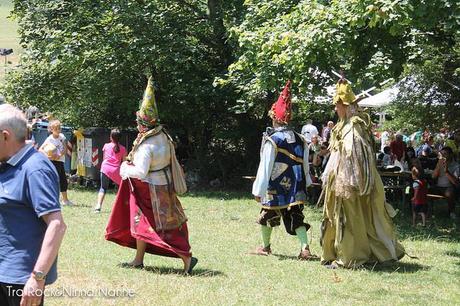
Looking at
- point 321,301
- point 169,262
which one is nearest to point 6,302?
point 321,301

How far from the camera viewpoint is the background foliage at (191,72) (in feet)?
48.7

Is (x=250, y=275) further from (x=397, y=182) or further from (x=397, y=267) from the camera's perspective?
(x=397, y=182)

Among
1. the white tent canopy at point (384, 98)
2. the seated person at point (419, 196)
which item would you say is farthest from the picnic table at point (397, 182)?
the white tent canopy at point (384, 98)

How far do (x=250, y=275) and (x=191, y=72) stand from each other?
38.4 ft

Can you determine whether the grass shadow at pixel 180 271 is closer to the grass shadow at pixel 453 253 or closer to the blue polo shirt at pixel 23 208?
the grass shadow at pixel 453 253

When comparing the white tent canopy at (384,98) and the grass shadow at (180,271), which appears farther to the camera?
the white tent canopy at (384,98)

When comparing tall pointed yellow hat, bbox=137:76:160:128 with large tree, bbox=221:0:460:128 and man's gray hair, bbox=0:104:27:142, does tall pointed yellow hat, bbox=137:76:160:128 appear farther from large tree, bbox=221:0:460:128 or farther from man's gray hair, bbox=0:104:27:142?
man's gray hair, bbox=0:104:27:142

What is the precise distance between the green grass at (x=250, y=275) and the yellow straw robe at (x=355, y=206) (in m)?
0.23

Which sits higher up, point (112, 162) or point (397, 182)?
point (112, 162)

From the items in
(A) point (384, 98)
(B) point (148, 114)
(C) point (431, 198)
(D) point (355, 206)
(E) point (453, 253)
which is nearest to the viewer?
(B) point (148, 114)

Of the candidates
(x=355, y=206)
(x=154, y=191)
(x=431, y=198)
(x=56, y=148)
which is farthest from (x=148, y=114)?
(x=431, y=198)

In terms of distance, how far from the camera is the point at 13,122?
4098 millimetres

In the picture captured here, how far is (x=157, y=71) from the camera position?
1948 cm

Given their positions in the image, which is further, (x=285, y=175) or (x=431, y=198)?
(x=431, y=198)
